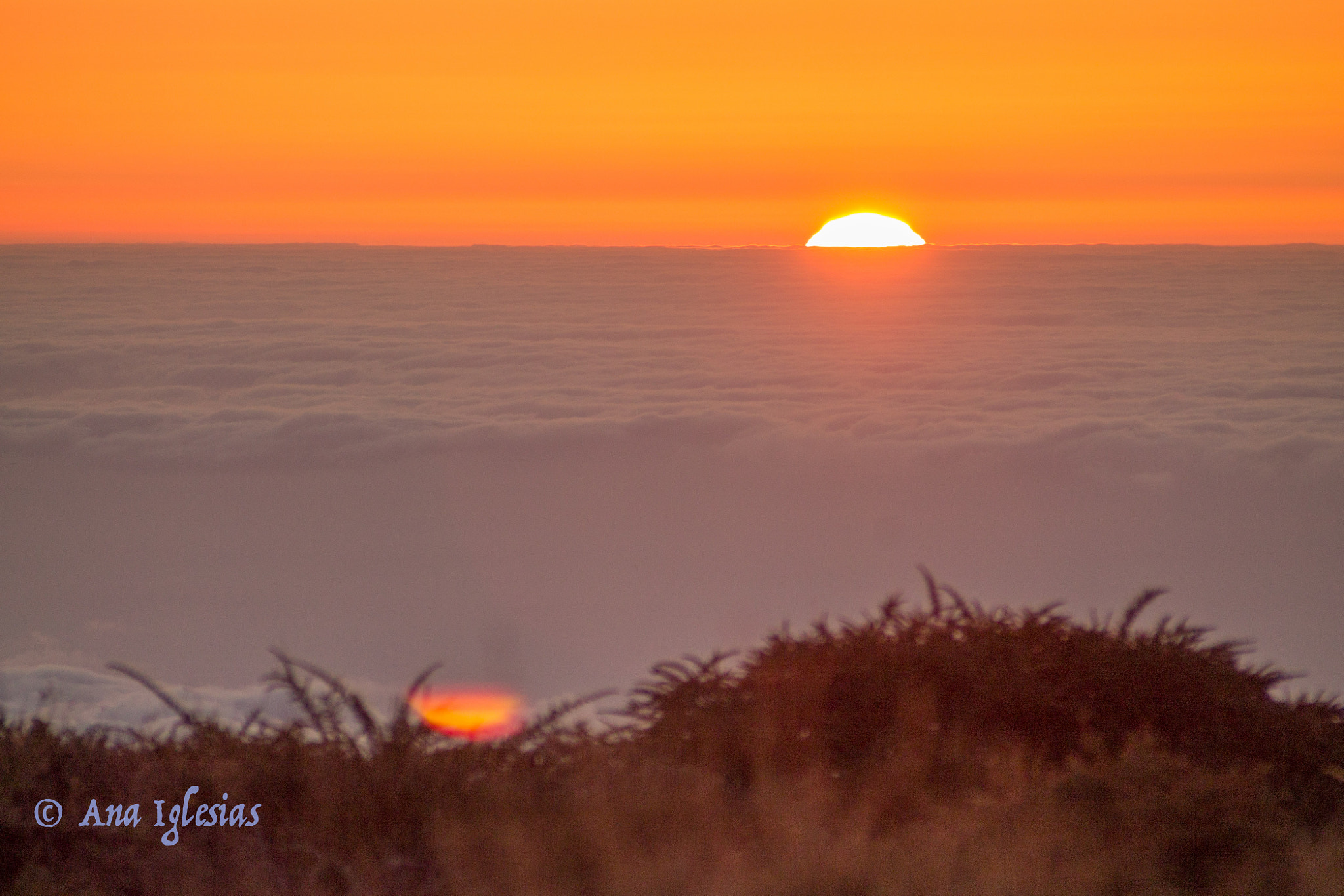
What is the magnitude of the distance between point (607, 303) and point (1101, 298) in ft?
92.2

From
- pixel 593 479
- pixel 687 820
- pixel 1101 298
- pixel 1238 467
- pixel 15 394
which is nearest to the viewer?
pixel 687 820

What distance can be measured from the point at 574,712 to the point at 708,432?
1834 inches

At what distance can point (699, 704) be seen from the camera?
4.42 meters

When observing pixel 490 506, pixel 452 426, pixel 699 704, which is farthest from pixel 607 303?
pixel 699 704

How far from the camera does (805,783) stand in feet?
11.9

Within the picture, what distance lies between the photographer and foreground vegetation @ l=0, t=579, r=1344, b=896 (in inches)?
122

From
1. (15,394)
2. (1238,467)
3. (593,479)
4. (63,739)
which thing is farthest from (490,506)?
(63,739)

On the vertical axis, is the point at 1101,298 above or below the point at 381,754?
above

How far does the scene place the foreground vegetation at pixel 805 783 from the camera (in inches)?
122

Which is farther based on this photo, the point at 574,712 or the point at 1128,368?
the point at 1128,368

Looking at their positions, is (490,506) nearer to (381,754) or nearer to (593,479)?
(593,479)

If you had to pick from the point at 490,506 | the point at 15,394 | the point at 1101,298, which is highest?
the point at 1101,298

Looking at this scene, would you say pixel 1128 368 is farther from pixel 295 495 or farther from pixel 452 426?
pixel 295 495

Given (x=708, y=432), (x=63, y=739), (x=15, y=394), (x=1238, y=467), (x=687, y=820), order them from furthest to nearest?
1. (x=15, y=394)
2. (x=708, y=432)
3. (x=1238, y=467)
4. (x=63, y=739)
5. (x=687, y=820)
